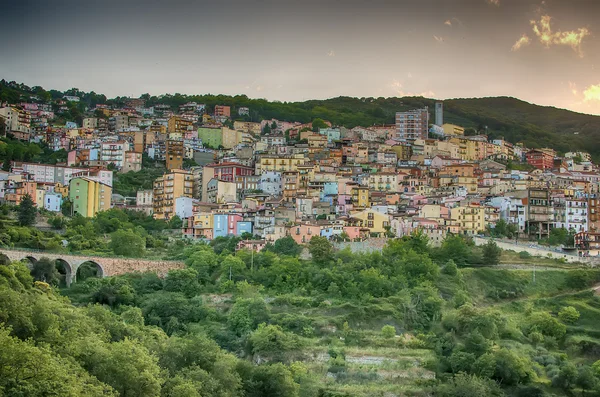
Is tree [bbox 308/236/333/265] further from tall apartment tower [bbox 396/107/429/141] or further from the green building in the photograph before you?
tall apartment tower [bbox 396/107/429/141]

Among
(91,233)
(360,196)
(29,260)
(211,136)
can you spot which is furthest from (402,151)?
(29,260)

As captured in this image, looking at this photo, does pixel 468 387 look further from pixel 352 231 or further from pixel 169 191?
pixel 169 191

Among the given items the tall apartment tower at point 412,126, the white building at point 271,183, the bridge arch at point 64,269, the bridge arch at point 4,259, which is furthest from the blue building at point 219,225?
the tall apartment tower at point 412,126

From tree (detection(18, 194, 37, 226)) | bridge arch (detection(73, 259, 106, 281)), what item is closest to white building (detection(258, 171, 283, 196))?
tree (detection(18, 194, 37, 226))

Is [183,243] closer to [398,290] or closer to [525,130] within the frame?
[398,290]

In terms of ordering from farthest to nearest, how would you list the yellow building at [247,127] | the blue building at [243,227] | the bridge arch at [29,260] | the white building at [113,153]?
the yellow building at [247,127]
the white building at [113,153]
the blue building at [243,227]
the bridge arch at [29,260]

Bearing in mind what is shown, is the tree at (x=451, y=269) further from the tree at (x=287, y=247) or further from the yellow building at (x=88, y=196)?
the yellow building at (x=88, y=196)

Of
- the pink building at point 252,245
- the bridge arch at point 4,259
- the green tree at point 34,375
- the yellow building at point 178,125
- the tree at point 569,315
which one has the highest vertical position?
the yellow building at point 178,125
